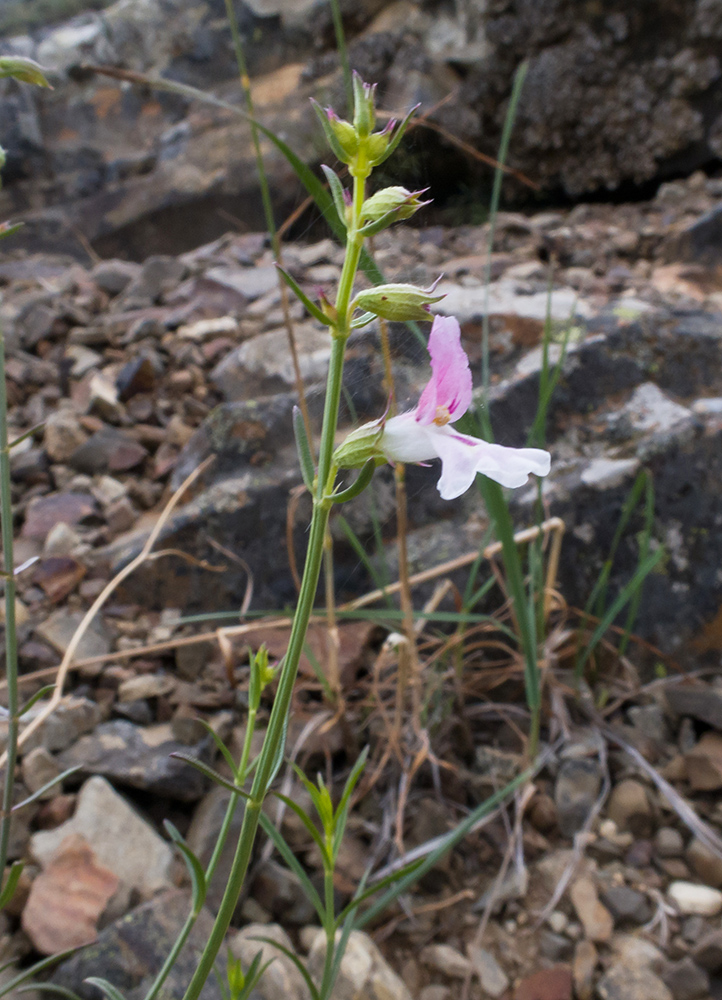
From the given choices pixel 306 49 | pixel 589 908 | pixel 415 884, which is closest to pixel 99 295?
pixel 306 49

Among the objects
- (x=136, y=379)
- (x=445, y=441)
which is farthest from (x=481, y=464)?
(x=136, y=379)

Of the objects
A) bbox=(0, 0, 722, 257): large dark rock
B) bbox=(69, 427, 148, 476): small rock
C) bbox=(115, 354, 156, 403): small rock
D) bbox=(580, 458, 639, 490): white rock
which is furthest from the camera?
bbox=(0, 0, 722, 257): large dark rock

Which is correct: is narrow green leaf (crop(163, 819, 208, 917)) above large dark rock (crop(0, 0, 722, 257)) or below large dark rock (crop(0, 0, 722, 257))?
below

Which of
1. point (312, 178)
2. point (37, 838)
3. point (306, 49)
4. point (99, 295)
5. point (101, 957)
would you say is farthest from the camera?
point (306, 49)

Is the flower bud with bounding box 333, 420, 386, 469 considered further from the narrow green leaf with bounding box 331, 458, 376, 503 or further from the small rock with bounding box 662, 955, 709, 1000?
the small rock with bounding box 662, 955, 709, 1000

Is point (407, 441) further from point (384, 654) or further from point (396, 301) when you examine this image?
point (384, 654)

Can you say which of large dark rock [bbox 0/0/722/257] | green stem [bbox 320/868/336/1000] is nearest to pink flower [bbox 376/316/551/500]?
green stem [bbox 320/868/336/1000]

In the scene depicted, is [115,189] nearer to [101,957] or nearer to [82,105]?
[82,105]
